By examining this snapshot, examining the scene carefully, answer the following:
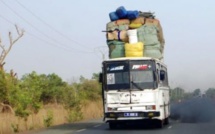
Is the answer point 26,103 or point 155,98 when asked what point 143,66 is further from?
point 26,103

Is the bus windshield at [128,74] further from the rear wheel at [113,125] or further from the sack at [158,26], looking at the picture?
the sack at [158,26]

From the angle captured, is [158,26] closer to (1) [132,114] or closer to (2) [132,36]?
(2) [132,36]

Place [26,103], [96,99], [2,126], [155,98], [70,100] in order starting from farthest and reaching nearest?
[96,99]
[70,100]
[26,103]
[2,126]
[155,98]

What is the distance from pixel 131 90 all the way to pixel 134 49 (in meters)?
2.72

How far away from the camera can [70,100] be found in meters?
41.8

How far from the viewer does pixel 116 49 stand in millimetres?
28406

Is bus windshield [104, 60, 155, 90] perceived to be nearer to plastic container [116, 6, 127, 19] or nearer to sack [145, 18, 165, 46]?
sack [145, 18, 165, 46]

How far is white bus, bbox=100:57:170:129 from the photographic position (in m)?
25.4

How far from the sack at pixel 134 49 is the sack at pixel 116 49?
1.36 ft

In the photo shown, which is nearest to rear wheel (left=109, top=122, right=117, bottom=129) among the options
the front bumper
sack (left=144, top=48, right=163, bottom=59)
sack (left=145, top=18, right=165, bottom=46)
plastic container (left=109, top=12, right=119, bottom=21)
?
the front bumper

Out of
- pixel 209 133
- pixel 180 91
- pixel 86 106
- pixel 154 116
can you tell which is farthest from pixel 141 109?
pixel 180 91

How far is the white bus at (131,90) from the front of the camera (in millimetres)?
25422

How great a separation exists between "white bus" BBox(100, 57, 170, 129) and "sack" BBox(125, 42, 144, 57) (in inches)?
57.6

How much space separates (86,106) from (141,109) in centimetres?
2426
